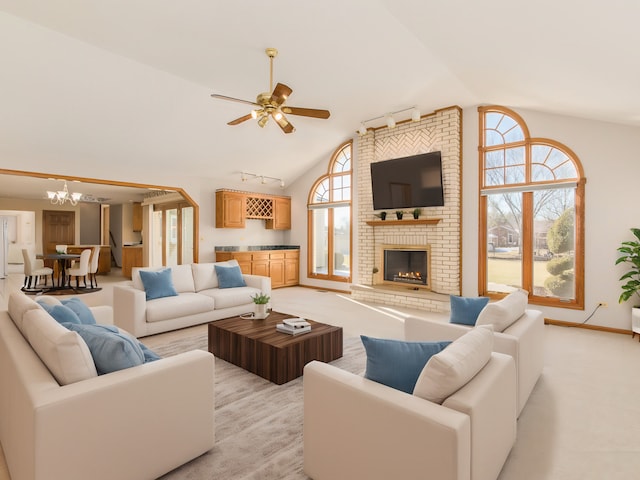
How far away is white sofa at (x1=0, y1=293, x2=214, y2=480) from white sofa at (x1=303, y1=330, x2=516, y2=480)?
0.67 meters

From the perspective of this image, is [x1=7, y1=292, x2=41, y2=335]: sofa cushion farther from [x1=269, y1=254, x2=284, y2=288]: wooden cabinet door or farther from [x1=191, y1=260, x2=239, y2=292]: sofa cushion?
[x1=269, y1=254, x2=284, y2=288]: wooden cabinet door

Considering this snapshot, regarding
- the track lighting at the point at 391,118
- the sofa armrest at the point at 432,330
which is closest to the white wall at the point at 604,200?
the track lighting at the point at 391,118

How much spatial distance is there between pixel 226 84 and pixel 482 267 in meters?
4.94

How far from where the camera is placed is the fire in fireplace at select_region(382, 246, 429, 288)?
6.21 metres

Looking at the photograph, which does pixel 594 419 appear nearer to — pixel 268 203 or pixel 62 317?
pixel 62 317

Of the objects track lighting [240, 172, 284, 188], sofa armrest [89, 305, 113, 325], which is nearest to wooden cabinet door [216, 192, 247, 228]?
track lighting [240, 172, 284, 188]

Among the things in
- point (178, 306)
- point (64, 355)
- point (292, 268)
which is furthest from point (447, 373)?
point (292, 268)

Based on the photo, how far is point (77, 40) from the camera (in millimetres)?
3670

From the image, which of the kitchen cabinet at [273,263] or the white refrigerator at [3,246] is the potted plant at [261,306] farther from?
the white refrigerator at [3,246]

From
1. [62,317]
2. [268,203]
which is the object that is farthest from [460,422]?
[268,203]

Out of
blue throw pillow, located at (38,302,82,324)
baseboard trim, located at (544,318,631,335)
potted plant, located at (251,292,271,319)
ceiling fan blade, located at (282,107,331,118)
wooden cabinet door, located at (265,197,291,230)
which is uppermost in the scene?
ceiling fan blade, located at (282,107,331,118)

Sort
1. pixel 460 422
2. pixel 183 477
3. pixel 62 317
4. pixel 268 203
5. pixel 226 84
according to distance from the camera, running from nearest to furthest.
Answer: pixel 460 422, pixel 183 477, pixel 62 317, pixel 226 84, pixel 268 203

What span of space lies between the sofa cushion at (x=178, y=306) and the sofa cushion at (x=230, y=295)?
3.9 inches

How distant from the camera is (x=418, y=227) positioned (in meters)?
6.25
